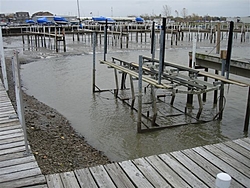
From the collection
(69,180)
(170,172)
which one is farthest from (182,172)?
(69,180)

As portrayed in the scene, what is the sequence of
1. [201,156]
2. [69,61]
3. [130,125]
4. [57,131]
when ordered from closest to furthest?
[201,156], [57,131], [130,125], [69,61]

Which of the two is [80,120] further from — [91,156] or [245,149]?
[245,149]

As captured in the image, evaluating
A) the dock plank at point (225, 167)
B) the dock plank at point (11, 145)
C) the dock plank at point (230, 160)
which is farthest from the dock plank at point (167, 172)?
the dock plank at point (11, 145)

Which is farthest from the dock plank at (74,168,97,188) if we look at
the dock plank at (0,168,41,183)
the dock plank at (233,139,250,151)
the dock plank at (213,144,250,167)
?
the dock plank at (233,139,250,151)

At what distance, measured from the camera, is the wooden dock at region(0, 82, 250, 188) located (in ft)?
10.9

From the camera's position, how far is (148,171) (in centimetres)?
357

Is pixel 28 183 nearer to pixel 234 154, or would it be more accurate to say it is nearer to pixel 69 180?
pixel 69 180

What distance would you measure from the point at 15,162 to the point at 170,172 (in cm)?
205

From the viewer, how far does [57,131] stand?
6.68m

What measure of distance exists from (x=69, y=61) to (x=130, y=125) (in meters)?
12.5

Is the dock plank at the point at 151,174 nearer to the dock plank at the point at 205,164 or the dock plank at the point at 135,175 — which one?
the dock plank at the point at 135,175

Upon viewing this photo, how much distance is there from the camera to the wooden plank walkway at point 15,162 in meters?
3.33

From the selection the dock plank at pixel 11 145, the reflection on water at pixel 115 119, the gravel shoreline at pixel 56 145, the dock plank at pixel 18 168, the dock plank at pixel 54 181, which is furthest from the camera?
the reflection on water at pixel 115 119

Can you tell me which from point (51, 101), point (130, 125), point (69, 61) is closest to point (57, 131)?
point (130, 125)
